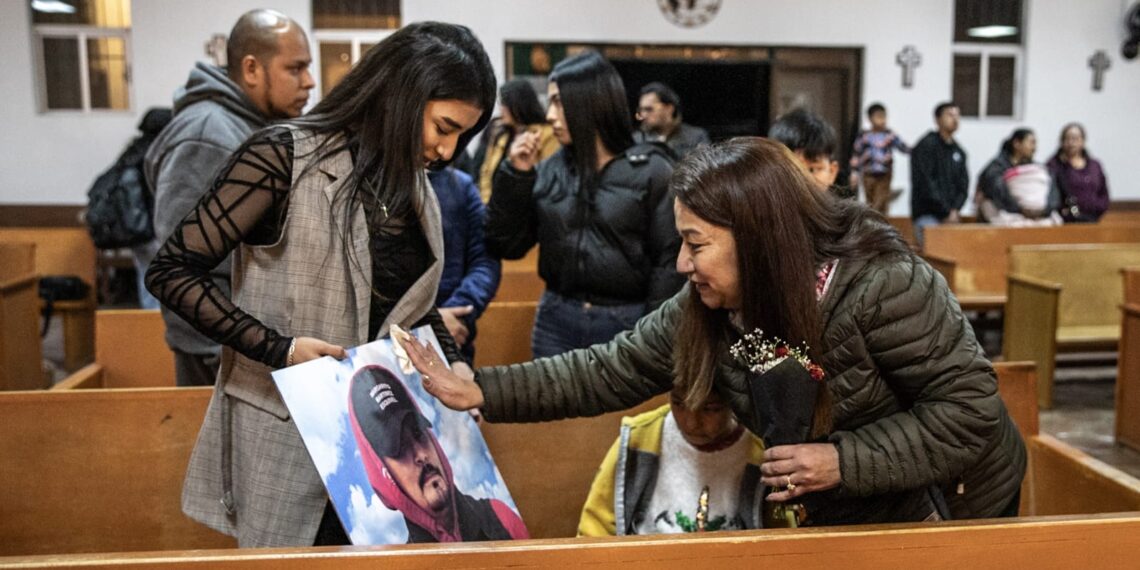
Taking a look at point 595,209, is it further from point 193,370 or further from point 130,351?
point 130,351

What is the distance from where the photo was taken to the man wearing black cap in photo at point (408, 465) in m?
1.67

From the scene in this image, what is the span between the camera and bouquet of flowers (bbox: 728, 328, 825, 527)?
1.57 meters

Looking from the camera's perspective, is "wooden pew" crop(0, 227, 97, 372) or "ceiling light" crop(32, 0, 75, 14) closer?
"wooden pew" crop(0, 227, 97, 372)

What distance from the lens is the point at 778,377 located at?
157cm

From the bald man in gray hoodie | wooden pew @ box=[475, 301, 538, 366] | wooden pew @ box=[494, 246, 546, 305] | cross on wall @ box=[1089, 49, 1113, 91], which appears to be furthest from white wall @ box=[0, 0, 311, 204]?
cross on wall @ box=[1089, 49, 1113, 91]

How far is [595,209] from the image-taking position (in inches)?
111

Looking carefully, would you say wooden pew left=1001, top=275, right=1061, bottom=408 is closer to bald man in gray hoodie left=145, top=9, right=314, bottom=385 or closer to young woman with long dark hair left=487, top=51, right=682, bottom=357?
young woman with long dark hair left=487, top=51, right=682, bottom=357

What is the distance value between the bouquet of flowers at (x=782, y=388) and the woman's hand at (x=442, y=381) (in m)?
0.53

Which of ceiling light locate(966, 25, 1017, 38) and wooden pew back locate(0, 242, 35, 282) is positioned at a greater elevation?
ceiling light locate(966, 25, 1017, 38)

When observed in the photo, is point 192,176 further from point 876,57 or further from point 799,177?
point 876,57

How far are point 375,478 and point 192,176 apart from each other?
1099 mm

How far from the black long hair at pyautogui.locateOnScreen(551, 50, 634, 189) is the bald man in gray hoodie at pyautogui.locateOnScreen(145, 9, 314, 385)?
2.34ft

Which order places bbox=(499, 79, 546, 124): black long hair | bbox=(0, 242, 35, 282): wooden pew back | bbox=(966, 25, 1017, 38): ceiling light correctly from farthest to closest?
bbox=(966, 25, 1017, 38): ceiling light
bbox=(0, 242, 35, 282): wooden pew back
bbox=(499, 79, 546, 124): black long hair

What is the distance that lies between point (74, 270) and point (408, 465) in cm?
597
